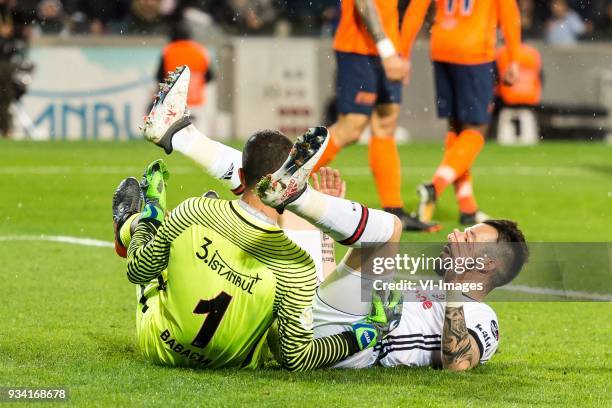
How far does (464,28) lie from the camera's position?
35.6 feet

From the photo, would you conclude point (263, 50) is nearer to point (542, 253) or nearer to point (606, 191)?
point (606, 191)

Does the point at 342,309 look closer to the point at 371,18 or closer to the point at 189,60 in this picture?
the point at 371,18

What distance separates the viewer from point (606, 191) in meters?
13.8

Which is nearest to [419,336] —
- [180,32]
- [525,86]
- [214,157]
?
[214,157]

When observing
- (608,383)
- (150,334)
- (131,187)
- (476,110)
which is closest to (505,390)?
(608,383)

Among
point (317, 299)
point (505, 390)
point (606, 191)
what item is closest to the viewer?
point (505, 390)

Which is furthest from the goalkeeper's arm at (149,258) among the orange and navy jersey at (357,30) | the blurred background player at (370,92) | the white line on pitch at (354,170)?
the white line on pitch at (354,170)

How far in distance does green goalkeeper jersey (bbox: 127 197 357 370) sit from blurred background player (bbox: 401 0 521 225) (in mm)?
5407

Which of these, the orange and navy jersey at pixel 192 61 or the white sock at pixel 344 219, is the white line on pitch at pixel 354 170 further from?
the white sock at pixel 344 219

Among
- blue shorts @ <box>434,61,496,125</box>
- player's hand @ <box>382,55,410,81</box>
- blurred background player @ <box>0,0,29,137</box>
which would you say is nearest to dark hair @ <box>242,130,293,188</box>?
player's hand @ <box>382,55,410,81</box>

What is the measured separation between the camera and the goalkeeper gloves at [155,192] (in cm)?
600

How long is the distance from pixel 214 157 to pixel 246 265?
1391mm

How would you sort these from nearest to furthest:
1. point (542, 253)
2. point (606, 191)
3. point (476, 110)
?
point (542, 253), point (476, 110), point (606, 191)

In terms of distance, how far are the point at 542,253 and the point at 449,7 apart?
2.49m
